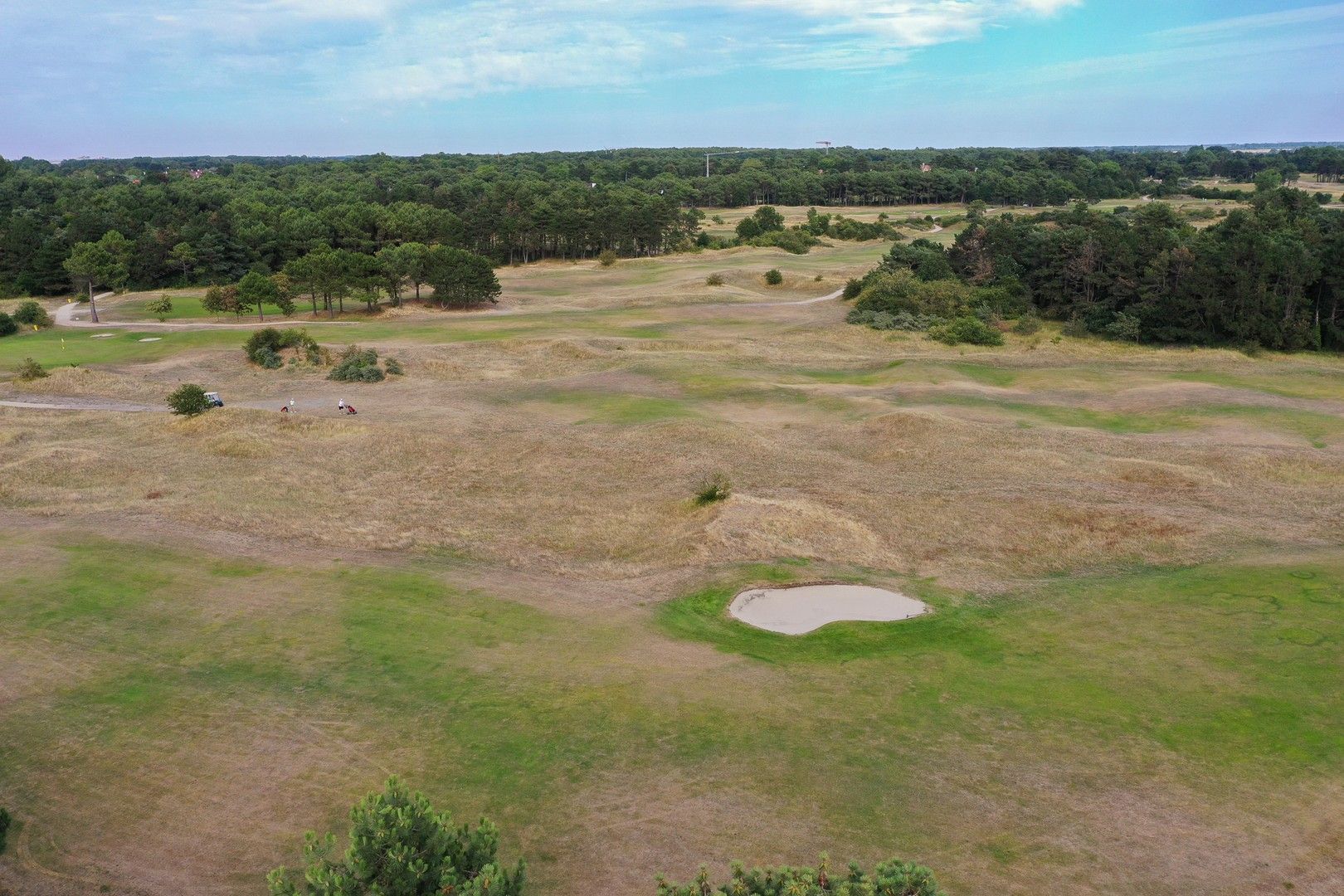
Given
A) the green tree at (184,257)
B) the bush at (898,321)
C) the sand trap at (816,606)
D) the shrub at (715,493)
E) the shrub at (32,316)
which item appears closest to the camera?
the sand trap at (816,606)

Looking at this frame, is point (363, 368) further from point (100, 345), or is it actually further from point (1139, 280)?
point (1139, 280)

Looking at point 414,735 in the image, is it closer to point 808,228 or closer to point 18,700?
point 18,700

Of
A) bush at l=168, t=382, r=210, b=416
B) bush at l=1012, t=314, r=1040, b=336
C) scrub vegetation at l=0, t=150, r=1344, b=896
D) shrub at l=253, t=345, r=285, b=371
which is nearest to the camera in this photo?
scrub vegetation at l=0, t=150, r=1344, b=896

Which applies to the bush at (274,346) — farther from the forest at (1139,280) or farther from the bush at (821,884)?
the bush at (821,884)

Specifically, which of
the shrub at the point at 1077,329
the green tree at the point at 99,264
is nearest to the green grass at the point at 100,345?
the green tree at the point at 99,264

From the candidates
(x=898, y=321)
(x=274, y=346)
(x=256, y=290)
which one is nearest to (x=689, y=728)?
(x=274, y=346)

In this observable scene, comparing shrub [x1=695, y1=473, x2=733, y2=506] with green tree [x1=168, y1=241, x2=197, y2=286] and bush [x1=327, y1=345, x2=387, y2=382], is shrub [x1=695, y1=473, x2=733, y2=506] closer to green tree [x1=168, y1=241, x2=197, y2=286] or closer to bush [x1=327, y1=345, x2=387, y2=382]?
bush [x1=327, y1=345, x2=387, y2=382]

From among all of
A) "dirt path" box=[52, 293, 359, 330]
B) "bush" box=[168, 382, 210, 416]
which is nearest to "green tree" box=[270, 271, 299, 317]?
"dirt path" box=[52, 293, 359, 330]
